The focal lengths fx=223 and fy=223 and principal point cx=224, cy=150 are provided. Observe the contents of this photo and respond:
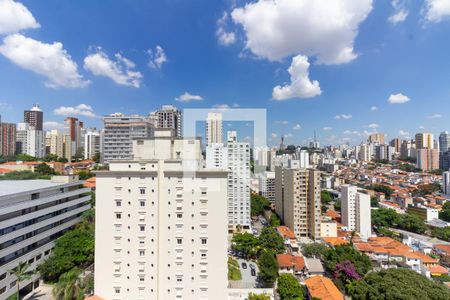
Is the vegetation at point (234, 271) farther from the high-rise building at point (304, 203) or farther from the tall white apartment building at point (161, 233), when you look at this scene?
the high-rise building at point (304, 203)

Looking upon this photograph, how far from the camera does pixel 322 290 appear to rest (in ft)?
33.2

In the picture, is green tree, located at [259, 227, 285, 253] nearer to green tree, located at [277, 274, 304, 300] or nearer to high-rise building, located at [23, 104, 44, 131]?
green tree, located at [277, 274, 304, 300]

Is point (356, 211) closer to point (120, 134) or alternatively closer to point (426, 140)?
point (120, 134)

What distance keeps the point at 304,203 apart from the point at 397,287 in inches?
446

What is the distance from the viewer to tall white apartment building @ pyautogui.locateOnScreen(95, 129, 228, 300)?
26.0 ft

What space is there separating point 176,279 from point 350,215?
63.9ft

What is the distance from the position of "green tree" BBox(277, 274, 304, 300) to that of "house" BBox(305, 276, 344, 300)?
0.62 m

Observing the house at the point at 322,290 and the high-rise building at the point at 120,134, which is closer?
the house at the point at 322,290

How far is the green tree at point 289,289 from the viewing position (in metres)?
9.87

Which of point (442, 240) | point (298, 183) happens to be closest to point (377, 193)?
point (442, 240)

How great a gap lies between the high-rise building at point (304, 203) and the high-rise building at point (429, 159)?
42051mm

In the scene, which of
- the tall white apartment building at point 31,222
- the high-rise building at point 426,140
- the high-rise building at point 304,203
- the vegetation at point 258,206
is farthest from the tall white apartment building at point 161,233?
the high-rise building at point 426,140

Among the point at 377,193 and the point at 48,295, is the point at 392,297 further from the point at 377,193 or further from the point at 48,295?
the point at 377,193

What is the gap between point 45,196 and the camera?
38.9ft
